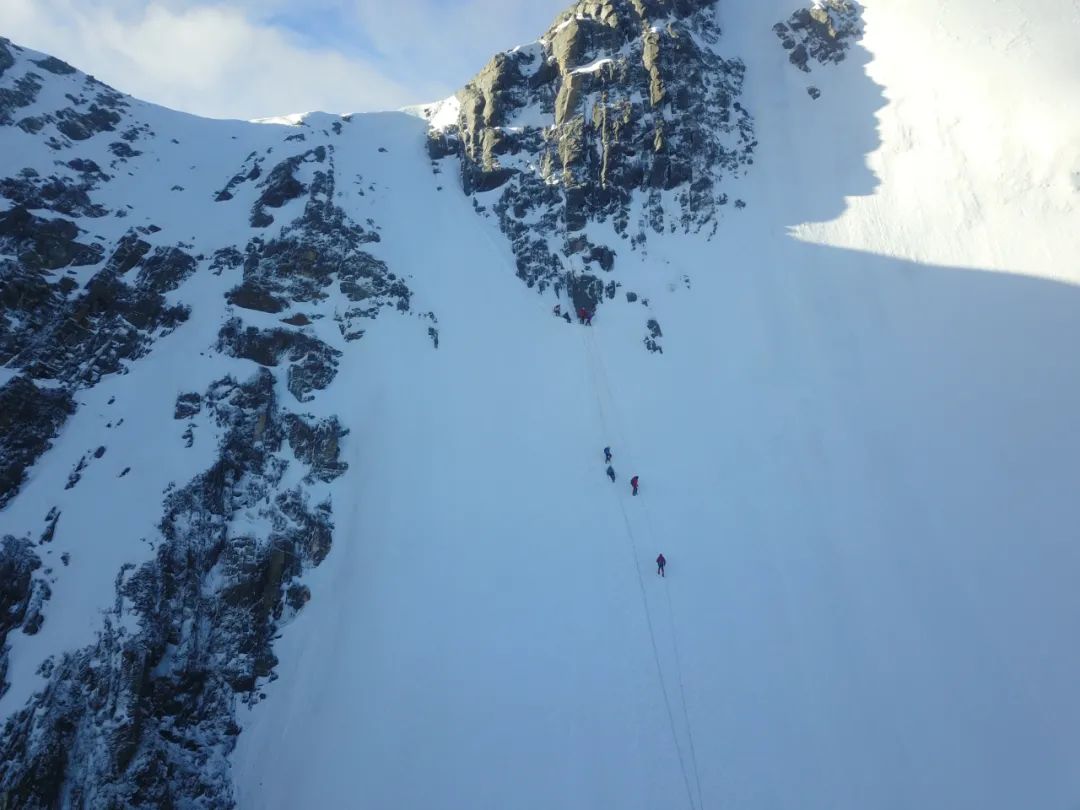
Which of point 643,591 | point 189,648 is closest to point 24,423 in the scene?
point 189,648

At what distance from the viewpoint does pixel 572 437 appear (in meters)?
30.1

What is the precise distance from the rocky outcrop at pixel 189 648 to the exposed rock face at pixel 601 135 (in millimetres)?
21852

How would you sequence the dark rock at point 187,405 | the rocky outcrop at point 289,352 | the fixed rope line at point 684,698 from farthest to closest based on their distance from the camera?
the rocky outcrop at point 289,352 → the dark rock at point 187,405 → the fixed rope line at point 684,698

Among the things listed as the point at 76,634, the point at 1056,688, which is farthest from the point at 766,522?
the point at 76,634

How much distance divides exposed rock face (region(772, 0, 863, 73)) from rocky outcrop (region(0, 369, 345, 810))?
166 feet

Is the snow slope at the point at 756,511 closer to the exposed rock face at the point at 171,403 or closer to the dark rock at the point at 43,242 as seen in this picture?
the exposed rock face at the point at 171,403

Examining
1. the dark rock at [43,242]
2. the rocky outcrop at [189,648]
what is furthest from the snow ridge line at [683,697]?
the dark rock at [43,242]

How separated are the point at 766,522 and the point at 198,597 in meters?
25.5

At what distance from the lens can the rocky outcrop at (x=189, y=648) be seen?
18.6 metres

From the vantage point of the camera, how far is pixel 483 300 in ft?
125

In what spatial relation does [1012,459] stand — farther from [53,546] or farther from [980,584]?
[53,546]

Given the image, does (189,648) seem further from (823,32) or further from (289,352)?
(823,32)

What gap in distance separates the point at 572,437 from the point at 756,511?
10058mm

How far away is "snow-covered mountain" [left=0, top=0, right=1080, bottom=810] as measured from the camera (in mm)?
20062
